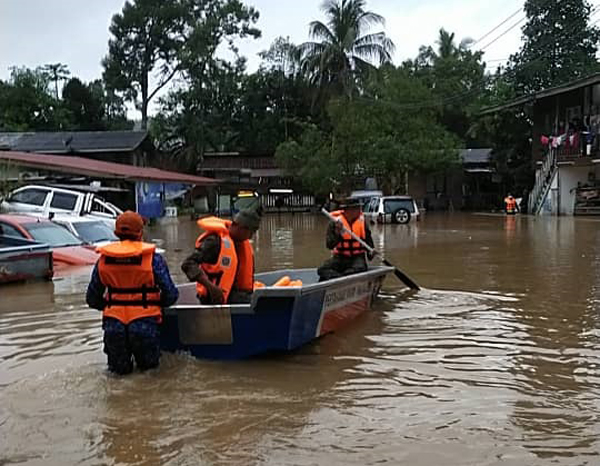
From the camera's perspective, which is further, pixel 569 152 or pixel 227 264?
pixel 569 152

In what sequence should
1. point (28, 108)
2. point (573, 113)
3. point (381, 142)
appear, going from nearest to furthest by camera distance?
point (573, 113), point (381, 142), point (28, 108)

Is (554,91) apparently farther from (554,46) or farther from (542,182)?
(554,46)

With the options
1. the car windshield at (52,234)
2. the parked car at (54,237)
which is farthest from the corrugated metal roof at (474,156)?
the parked car at (54,237)

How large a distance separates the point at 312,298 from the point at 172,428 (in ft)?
7.19

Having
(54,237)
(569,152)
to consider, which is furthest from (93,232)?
(569,152)

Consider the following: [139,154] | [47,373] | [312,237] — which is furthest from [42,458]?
[139,154]

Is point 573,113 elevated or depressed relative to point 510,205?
elevated

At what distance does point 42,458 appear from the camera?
4.83 meters

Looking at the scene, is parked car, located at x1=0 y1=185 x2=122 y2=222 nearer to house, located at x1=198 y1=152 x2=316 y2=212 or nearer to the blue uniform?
the blue uniform

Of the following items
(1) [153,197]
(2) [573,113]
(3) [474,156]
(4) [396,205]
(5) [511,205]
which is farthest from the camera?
(3) [474,156]

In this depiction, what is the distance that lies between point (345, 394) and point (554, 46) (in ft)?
157

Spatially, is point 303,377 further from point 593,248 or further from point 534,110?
point 534,110

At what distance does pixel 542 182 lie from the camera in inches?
1465

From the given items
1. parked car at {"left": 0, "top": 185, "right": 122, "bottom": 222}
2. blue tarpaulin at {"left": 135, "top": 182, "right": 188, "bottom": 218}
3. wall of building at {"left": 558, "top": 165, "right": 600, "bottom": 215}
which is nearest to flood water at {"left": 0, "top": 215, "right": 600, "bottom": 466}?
parked car at {"left": 0, "top": 185, "right": 122, "bottom": 222}
